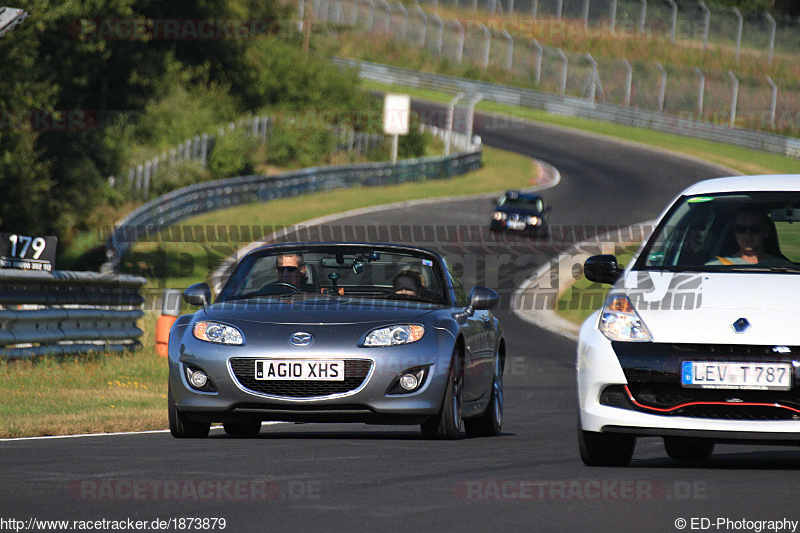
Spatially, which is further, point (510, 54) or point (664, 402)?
point (510, 54)

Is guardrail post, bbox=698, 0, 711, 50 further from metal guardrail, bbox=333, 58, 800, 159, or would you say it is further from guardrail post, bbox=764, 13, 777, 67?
metal guardrail, bbox=333, 58, 800, 159

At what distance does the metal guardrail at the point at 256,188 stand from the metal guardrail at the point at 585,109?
1396 centimetres

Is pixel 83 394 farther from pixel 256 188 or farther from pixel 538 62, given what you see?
pixel 538 62

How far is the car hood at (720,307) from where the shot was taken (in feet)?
25.4

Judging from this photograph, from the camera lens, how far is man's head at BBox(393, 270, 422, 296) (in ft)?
35.4

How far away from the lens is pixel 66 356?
54.0 ft

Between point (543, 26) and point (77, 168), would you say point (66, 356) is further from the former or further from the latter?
point (543, 26)

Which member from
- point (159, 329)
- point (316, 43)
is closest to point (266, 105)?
point (316, 43)

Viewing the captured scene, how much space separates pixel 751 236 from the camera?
352 inches

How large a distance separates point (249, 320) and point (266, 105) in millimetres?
57789

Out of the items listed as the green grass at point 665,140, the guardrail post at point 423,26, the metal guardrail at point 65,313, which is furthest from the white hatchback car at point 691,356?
the guardrail post at point 423,26

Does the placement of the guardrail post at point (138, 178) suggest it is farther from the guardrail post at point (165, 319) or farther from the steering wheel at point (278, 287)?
the steering wheel at point (278, 287)

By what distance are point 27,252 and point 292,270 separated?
19.3ft
